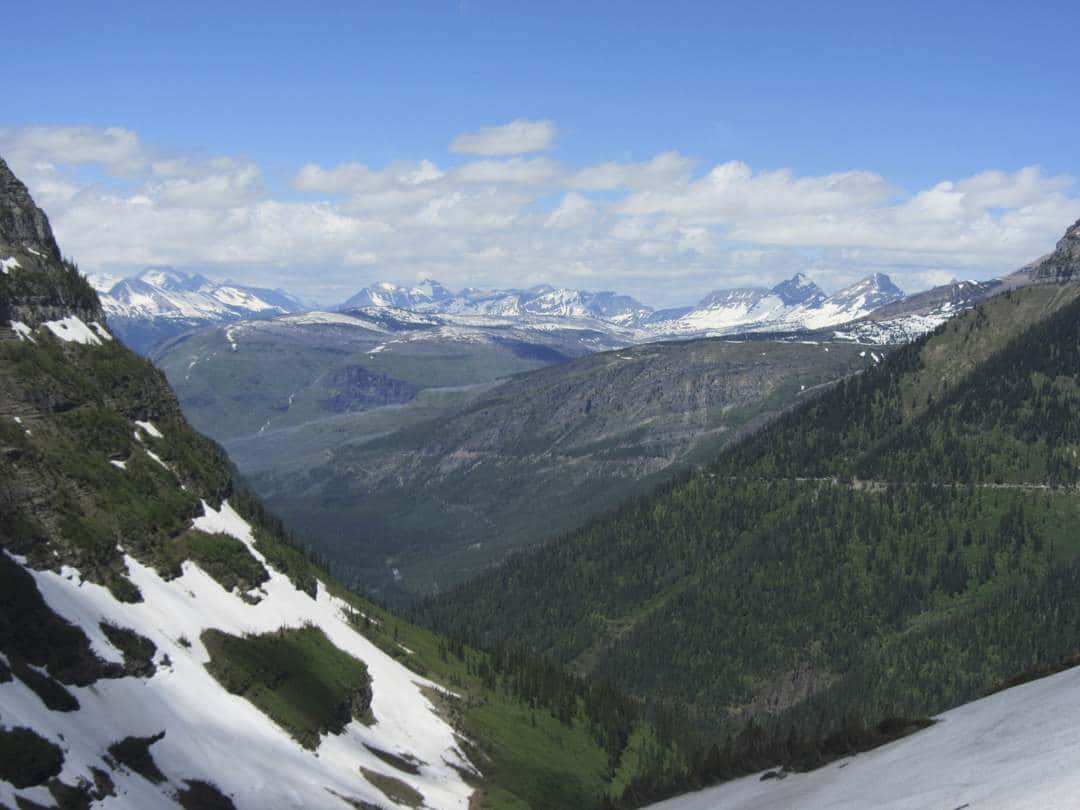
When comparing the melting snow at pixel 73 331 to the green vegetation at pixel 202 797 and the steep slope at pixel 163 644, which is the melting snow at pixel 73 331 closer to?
the steep slope at pixel 163 644

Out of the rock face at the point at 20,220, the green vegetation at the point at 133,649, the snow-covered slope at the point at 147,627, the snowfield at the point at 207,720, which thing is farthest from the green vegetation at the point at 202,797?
the rock face at the point at 20,220

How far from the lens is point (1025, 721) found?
38125 mm

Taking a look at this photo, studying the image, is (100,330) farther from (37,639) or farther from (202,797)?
(202,797)

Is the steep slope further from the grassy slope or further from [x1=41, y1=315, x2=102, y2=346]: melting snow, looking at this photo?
[x1=41, y1=315, x2=102, y2=346]: melting snow

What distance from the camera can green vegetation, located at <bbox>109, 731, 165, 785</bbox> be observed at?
278ft

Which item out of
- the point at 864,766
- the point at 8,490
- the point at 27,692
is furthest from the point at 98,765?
the point at 864,766

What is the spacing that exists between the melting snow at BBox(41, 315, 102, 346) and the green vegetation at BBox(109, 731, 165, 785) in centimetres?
8324

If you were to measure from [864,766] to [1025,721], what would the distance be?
24.8 ft

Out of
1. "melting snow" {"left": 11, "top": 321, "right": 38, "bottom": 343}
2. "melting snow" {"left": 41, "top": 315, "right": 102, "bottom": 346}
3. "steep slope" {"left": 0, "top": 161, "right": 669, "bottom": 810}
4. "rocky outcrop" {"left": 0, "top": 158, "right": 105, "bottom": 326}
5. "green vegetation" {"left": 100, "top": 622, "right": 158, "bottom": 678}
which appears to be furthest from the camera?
"melting snow" {"left": 41, "top": 315, "right": 102, "bottom": 346}

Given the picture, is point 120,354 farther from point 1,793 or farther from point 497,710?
point 1,793

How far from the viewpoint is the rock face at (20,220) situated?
166m

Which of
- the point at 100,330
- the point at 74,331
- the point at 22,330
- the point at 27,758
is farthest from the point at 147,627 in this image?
the point at 100,330

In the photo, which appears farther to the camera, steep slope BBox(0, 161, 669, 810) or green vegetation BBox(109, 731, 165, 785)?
steep slope BBox(0, 161, 669, 810)

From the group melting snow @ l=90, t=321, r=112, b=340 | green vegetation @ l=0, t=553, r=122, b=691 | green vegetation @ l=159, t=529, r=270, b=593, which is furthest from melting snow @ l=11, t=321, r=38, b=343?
green vegetation @ l=0, t=553, r=122, b=691
